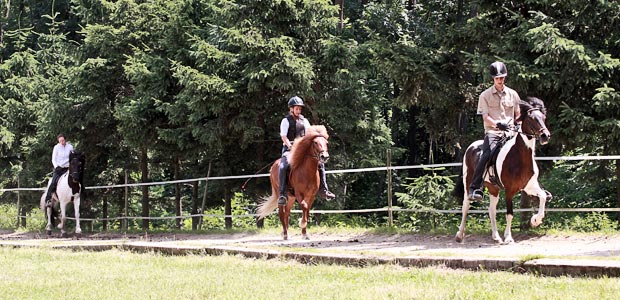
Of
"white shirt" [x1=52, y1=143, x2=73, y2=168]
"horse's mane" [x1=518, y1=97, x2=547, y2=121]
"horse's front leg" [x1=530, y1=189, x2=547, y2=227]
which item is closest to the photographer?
"horse's front leg" [x1=530, y1=189, x2=547, y2=227]

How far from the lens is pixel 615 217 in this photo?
22281mm

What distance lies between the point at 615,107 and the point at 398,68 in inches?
160

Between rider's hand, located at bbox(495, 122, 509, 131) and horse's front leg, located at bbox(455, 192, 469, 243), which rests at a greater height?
rider's hand, located at bbox(495, 122, 509, 131)

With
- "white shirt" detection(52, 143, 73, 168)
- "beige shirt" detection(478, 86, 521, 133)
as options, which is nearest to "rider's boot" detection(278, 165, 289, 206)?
"beige shirt" detection(478, 86, 521, 133)

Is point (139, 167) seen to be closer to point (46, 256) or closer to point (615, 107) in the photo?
point (46, 256)

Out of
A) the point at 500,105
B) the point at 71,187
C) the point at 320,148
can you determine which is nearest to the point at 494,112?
the point at 500,105

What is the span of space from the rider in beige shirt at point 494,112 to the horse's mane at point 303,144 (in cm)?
271

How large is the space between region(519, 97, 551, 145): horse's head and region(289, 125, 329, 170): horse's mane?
333 centimetres

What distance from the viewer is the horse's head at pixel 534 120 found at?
10.2 m

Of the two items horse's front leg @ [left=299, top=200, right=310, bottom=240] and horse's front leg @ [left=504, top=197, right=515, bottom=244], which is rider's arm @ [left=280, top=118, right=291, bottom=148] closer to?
horse's front leg @ [left=299, top=200, right=310, bottom=240]

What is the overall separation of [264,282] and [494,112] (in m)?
4.91

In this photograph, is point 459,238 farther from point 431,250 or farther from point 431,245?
point 431,250

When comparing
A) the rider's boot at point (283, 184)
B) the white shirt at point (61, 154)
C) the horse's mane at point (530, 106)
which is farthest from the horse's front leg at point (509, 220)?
the white shirt at point (61, 154)

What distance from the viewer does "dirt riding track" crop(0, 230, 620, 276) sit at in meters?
7.72
